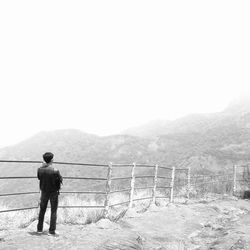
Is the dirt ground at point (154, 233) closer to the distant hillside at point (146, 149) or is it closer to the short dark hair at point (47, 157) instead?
the short dark hair at point (47, 157)

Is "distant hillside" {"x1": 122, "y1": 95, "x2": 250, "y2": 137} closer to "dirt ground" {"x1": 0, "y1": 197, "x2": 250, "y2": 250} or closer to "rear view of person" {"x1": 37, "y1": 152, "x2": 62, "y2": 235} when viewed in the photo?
"dirt ground" {"x1": 0, "y1": 197, "x2": 250, "y2": 250}

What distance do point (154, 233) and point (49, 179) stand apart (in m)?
3.36

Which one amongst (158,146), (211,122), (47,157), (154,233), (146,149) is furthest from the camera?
(211,122)

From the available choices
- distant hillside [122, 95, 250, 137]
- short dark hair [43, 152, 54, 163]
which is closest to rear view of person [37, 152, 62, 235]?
short dark hair [43, 152, 54, 163]

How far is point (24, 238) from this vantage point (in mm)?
7168

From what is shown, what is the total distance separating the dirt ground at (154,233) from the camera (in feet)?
23.4

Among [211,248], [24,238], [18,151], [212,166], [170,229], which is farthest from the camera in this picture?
[18,151]

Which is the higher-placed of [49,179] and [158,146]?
[158,146]

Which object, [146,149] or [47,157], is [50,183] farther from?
[146,149]

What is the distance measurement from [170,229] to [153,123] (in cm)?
8327

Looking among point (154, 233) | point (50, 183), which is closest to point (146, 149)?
point (154, 233)

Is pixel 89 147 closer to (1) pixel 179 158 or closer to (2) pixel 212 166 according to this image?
(1) pixel 179 158

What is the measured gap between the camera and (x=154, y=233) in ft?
30.7

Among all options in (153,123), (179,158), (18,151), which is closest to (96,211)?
(179,158)
